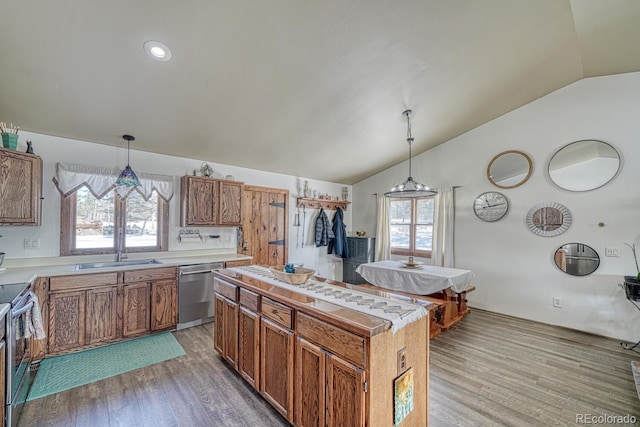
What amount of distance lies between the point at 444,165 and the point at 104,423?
215 inches

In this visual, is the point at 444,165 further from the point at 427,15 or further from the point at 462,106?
the point at 427,15

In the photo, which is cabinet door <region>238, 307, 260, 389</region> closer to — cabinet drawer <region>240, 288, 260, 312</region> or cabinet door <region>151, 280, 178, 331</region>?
cabinet drawer <region>240, 288, 260, 312</region>

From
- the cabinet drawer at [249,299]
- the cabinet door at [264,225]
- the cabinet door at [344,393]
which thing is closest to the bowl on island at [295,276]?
the cabinet drawer at [249,299]

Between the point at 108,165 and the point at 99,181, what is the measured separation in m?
0.26

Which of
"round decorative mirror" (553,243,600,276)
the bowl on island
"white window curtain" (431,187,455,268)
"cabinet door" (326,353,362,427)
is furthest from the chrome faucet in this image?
"round decorative mirror" (553,243,600,276)

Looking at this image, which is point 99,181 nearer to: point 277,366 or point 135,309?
point 135,309

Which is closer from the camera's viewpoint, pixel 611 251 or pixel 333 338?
pixel 333 338

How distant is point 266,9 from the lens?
6.47ft

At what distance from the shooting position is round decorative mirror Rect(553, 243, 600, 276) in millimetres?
3570

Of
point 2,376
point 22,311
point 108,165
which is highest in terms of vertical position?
point 108,165

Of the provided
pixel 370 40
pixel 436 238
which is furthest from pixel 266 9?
pixel 436 238

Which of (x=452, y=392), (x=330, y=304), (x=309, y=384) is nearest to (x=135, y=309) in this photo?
(x=309, y=384)

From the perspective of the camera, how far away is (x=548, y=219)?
3898 millimetres

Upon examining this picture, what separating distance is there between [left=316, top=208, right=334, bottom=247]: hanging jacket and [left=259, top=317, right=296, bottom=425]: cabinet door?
12.4 feet
